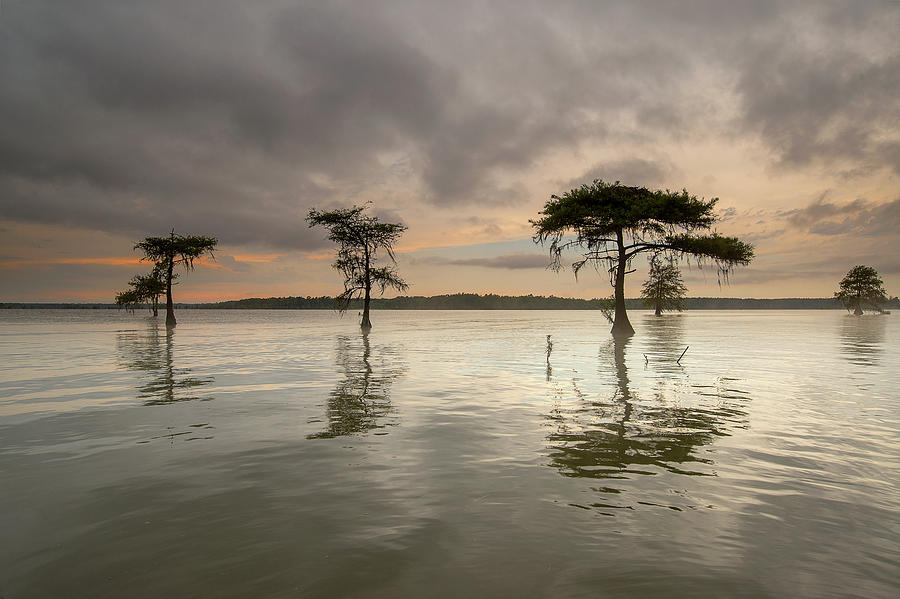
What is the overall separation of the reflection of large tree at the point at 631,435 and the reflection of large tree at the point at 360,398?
143 inches

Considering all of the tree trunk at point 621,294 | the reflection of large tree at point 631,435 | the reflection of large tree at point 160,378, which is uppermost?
the tree trunk at point 621,294

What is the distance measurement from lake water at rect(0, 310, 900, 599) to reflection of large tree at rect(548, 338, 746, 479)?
56 millimetres

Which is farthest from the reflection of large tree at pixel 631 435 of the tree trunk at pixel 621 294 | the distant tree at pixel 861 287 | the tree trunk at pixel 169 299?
the distant tree at pixel 861 287

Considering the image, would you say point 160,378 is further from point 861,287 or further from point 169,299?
point 861,287

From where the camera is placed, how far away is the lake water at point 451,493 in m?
4.00

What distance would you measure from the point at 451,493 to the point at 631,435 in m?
4.08

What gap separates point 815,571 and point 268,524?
4936mm

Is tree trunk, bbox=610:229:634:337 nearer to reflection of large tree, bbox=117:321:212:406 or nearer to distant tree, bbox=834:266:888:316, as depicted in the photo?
reflection of large tree, bbox=117:321:212:406

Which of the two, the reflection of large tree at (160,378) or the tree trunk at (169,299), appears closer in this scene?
the reflection of large tree at (160,378)

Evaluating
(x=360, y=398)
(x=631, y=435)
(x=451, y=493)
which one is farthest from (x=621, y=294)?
(x=451, y=493)

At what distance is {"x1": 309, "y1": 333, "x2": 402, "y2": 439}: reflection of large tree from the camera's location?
367 inches

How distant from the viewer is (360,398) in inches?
487

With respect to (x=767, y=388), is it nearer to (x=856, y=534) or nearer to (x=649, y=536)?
(x=856, y=534)

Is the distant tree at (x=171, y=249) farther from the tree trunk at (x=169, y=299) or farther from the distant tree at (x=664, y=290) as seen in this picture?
the distant tree at (x=664, y=290)
